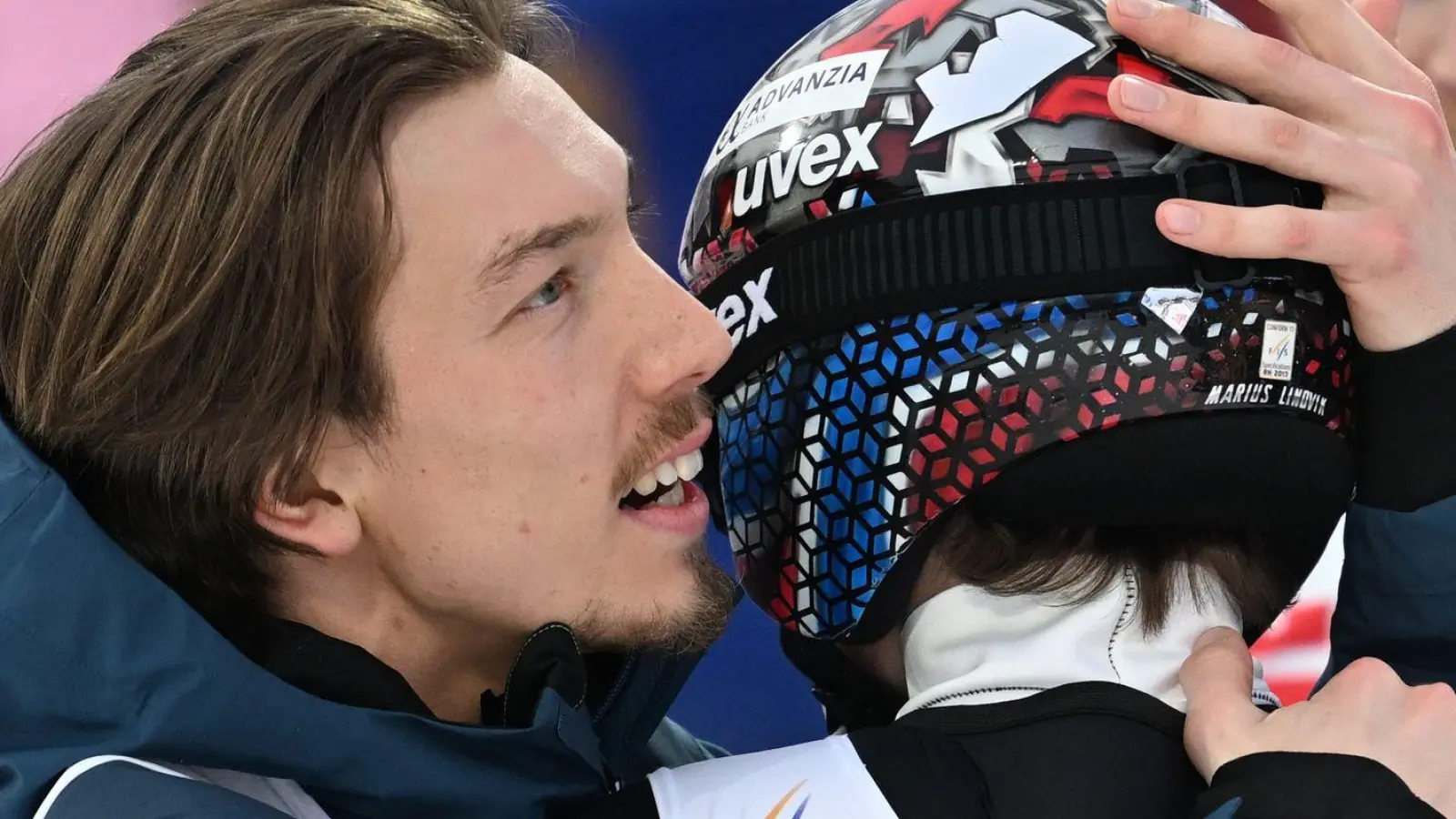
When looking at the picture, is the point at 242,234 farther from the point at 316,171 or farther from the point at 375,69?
the point at 375,69

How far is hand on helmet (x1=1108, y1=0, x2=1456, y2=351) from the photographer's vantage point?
1.42m

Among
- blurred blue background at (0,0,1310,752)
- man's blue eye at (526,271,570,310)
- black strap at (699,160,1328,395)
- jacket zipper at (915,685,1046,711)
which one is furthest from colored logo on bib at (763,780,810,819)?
blurred blue background at (0,0,1310,752)

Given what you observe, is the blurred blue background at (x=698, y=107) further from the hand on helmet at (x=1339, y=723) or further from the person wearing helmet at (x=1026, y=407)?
the hand on helmet at (x=1339, y=723)

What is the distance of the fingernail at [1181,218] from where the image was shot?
1.41 meters

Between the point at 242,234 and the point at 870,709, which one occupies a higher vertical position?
the point at 242,234

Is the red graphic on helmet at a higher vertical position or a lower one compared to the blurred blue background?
higher

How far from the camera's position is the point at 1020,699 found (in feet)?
4.36

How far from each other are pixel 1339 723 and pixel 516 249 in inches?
34.9

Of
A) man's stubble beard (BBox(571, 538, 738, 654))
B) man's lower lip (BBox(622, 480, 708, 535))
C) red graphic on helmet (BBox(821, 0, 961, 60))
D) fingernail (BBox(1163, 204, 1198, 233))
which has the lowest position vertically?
man's stubble beard (BBox(571, 538, 738, 654))

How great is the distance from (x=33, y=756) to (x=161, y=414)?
35 centimetres

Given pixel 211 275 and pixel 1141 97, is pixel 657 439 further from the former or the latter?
pixel 1141 97

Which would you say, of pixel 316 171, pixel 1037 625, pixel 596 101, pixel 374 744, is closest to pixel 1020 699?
pixel 1037 625

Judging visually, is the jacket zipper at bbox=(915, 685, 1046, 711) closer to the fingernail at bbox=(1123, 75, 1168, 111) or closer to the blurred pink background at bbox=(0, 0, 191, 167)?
the fingernail at bbox=(1123, 75, 1168, 111)

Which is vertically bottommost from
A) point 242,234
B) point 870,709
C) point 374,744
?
point 870,709
